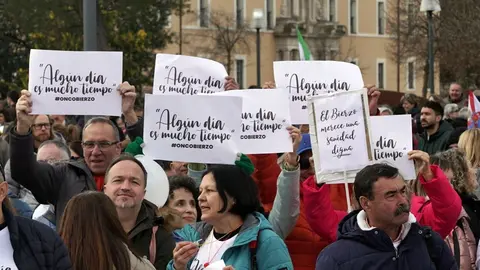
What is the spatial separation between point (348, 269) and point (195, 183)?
2.08 metres

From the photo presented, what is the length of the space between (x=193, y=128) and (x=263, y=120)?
A: 23.9 inches

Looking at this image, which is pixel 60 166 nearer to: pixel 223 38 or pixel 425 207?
pixel 425 207

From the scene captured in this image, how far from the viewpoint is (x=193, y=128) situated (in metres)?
7.43

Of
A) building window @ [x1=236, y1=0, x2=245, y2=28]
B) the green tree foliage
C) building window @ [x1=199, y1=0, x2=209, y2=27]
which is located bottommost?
the green tree foliage

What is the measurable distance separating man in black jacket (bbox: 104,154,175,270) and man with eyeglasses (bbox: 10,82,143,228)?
2.28ft

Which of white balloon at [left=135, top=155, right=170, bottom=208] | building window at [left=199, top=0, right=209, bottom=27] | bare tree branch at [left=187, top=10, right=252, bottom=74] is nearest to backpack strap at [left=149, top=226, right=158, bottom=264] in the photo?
white balloon at [left=135, top=155, right=170, bottom=208]

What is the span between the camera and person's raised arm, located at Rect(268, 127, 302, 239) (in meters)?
6.62

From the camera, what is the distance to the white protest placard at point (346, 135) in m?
7.14

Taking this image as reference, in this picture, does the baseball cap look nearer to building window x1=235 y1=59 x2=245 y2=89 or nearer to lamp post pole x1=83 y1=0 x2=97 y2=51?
lamp post pole x1=83 y1=0 x2=97 y2=51

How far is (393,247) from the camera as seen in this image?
563 cm

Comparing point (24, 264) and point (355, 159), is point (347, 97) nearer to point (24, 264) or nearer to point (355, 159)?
point (355, 159)

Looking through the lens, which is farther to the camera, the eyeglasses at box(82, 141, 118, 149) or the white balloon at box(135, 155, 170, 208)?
the eyeglasses at box(82, 141, 118, 149)

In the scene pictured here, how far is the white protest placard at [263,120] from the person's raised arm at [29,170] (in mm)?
1338

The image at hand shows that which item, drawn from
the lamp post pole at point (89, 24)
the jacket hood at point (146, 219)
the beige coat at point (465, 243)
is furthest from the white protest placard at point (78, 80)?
the lamp post pole at point (89, 24)
